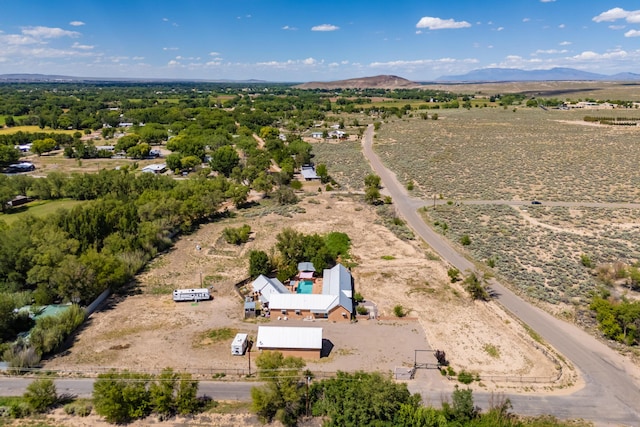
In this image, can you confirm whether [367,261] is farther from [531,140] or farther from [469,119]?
[469,119]

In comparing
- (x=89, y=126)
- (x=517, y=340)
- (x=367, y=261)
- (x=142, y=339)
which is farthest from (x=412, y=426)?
(x=89, y=126)

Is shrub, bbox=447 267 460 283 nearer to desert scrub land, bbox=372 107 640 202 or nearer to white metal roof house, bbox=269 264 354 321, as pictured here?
white metal roof house, bbox=269 264 354 321

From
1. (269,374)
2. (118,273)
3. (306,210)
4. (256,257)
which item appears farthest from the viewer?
(306,210)

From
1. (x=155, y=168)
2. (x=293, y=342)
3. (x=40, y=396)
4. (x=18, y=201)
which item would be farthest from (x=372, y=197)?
(x=18, y=201)

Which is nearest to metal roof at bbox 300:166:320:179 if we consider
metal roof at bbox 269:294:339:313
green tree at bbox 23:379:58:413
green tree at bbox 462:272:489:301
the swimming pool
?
the swimming pool

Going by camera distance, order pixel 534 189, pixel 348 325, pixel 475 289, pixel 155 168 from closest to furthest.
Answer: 1. pixel 348 325
2. pixel 475 289
3. pixel 534 189
4. pixel 155 168

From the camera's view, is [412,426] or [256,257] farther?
[256,257]

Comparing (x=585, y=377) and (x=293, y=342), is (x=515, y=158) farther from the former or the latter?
(x=293, y=342)
